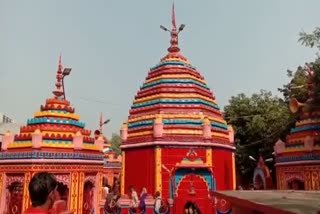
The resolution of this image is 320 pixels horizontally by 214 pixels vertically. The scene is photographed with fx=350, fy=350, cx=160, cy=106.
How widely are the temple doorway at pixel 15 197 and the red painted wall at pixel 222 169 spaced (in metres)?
7.82

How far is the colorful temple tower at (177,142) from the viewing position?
47.9 feet

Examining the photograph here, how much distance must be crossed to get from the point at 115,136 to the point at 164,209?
66.9 meters

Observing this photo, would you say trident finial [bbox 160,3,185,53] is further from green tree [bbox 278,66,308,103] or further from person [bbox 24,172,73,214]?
person [bbox 24,172,73,214]

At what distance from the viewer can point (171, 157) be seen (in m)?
14.8

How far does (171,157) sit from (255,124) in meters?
14.0

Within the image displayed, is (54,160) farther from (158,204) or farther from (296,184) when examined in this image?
(296,184)

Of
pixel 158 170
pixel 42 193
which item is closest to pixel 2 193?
pixel 158 170

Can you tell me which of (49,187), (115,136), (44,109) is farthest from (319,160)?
(115,136)

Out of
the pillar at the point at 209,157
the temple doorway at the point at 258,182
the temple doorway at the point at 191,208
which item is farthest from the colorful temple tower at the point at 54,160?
the temple doorway at the point at 258,182

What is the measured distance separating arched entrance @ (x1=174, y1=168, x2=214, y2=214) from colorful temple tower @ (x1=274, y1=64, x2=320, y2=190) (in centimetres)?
363

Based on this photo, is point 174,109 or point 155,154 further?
point 174,109

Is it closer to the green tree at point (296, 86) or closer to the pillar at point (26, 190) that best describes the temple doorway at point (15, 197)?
the pillar at point (26, 190)

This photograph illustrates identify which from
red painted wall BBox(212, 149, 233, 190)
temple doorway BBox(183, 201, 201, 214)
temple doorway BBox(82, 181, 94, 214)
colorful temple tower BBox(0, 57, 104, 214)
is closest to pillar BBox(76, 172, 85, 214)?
colorful temple tower BBox(0, 57, 104, 214)

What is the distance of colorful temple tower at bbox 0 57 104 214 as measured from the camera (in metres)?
12.9
